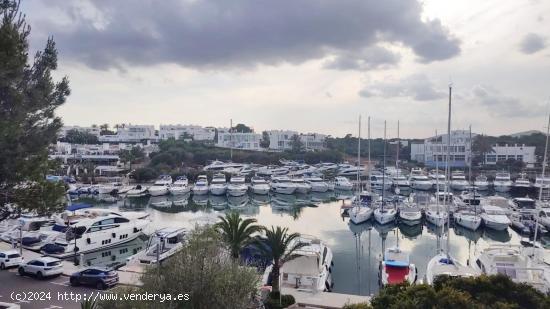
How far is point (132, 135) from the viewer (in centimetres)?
14012

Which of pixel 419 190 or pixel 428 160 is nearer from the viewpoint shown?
pixel 419 190

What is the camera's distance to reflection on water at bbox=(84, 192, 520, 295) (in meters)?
31.1

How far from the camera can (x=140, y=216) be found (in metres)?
43.8

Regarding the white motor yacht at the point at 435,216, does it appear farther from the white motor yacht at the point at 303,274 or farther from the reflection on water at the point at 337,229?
the white motor yacht at the point at 303,274

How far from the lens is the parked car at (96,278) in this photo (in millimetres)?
19344

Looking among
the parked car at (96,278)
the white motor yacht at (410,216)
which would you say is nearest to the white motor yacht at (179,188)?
the white motor yacht at (410,216)

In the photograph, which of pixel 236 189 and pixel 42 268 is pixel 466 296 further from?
pixel 236 189

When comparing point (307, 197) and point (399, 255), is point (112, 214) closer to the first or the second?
point (399, 255)

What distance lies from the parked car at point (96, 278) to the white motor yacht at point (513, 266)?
16875 mm

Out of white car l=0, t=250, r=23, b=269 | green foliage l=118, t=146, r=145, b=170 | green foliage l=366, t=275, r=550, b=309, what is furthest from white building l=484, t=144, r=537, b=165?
white car l=0, t=250, r=23, b=269

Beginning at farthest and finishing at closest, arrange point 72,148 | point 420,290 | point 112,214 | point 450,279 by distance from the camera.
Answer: point 72,148
point 112,214
point 450,279
point 420,290

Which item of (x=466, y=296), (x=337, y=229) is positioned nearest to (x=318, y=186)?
(x=337, y=229)

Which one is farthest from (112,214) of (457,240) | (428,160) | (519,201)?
(428,160)

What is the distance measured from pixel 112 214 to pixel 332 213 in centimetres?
2735
